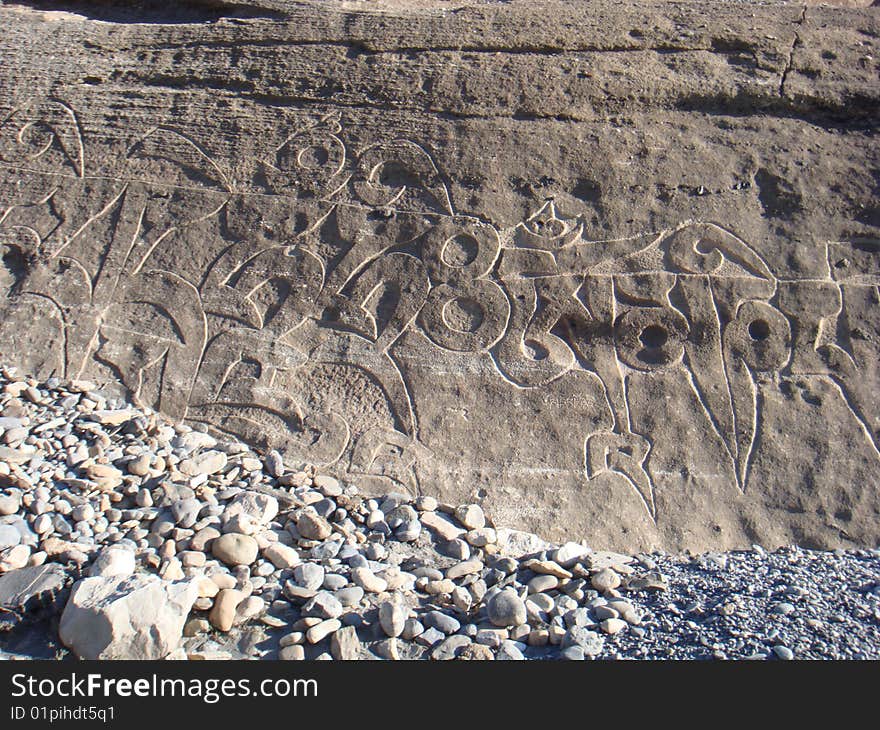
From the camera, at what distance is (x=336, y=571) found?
2.65 meters

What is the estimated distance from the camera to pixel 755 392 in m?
3.44

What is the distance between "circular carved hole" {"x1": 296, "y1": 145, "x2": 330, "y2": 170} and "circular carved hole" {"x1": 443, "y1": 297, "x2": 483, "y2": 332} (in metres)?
1.02

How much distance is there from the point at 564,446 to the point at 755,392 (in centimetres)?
86

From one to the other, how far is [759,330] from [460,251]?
4.57 feet

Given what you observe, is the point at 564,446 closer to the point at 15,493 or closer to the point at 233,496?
the point at 233,496

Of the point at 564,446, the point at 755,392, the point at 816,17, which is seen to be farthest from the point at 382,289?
the point at 816,17

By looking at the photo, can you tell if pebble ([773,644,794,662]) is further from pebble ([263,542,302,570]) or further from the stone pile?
pebble ([263,542,302,570])

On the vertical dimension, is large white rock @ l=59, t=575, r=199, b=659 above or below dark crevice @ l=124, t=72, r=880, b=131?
below

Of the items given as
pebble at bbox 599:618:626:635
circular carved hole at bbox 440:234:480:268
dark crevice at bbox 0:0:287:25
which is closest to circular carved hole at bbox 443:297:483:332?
circular carved hole at bbox 440:234:480:268

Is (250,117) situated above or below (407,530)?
above

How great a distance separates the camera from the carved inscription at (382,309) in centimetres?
345

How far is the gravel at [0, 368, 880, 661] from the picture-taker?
2.30 meters

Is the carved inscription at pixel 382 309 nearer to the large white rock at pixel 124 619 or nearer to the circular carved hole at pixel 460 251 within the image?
the circular carved hole at pixel 460 251

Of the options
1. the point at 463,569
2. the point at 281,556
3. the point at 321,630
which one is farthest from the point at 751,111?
the point at 321,630
